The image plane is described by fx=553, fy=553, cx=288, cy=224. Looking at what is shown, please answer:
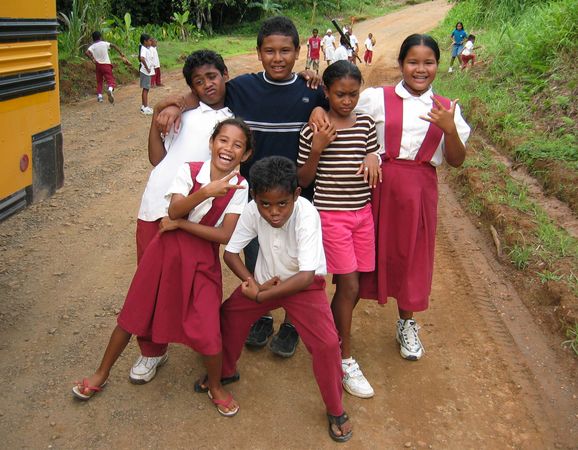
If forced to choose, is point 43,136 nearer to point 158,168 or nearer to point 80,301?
point 158,168

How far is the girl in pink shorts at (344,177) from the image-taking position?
2.76 meters

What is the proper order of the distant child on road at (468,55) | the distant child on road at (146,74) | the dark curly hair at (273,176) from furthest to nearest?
the distant child on road at (468,55)
the distant child on road at (146,74)
the dark curly hair at (273,176)

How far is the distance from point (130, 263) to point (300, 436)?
7.45ft

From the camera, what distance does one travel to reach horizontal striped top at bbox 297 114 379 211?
2842 mm

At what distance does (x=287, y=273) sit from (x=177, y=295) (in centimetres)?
55

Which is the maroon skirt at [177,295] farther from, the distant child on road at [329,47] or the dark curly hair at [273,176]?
the distant child on road at [329,47]

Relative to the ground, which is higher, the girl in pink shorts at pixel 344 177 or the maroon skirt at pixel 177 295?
the girl in pink shorts at pixel 344 177

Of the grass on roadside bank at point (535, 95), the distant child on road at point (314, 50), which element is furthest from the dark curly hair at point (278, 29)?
the distant child on road at point (314, 50)

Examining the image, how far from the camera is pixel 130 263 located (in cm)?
445

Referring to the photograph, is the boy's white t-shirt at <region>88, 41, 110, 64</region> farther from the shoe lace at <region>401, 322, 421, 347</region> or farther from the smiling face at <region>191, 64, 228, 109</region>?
the shoe lace at <region>401, 322, 421, 347</region>

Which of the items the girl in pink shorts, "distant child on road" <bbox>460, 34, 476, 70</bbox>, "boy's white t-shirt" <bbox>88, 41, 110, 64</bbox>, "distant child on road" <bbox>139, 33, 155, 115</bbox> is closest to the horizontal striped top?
the girl in pink shorts

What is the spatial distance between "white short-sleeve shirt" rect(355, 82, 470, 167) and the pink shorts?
1.31 feet

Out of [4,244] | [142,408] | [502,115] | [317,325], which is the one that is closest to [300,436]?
[317,325]

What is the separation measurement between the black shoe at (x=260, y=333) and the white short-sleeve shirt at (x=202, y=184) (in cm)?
101
